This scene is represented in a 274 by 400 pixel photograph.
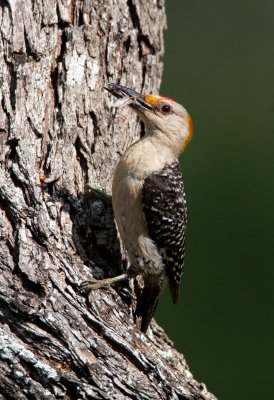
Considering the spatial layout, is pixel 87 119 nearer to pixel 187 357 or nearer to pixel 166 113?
pixel 166 113

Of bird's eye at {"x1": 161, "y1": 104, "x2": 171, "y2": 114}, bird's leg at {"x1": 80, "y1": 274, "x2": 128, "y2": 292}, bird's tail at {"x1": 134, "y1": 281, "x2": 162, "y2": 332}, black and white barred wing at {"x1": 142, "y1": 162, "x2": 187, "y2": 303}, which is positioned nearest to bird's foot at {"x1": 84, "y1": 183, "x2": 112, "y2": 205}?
black and white barred wing at {"x1": 142, "y1": 162, "x2": 187, "y2": 303}

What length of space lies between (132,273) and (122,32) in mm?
1743

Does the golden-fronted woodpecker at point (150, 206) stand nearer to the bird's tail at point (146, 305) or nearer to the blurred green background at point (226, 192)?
the bird's tail at point (146, 305)

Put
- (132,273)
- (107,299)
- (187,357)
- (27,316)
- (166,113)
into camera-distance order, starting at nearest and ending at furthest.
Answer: (27,316)
(107,299)
(132,273)
(166,113)
(187,357)

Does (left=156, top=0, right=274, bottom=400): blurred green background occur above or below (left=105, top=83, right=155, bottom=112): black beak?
below

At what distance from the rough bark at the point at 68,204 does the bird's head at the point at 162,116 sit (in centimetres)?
15

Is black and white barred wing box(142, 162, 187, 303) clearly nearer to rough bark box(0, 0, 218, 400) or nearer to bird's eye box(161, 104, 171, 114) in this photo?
rough bark box(0, 0, 218, 400)

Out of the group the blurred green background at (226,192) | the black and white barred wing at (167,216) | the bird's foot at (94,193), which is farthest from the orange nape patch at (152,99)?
the blurred green background at (226,192)

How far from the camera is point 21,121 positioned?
5324 millimetres

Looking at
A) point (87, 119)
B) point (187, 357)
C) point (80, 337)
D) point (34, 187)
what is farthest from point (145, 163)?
point (187, 357)

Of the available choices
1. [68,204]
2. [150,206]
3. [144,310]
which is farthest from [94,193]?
[144,310]

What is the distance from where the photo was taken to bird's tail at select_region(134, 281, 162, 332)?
5.62 meters

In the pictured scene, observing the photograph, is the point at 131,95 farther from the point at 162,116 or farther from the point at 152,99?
the point at 162,116

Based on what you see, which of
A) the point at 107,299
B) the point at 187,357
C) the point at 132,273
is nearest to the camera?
the point at 107,299
